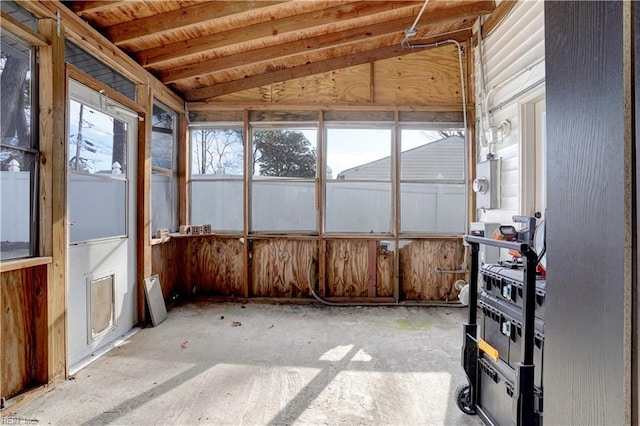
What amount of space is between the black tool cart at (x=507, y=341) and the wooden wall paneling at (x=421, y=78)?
9.16ft

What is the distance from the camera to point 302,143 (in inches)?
175

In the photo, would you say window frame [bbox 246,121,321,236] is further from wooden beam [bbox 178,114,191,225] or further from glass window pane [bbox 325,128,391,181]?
wooden beam [bbox 178,114,191,225]

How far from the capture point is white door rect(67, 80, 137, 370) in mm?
2613

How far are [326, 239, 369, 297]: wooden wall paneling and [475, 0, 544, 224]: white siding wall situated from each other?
166 centimetres

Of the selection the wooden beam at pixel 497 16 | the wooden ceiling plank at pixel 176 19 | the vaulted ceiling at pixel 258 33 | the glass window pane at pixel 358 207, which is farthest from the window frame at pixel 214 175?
the wooden beam at pixel 497 16

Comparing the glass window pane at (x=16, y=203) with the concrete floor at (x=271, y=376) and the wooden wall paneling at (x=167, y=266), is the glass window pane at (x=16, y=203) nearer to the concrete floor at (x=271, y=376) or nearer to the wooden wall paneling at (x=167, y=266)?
the concrete floor at (x=271, y=376)

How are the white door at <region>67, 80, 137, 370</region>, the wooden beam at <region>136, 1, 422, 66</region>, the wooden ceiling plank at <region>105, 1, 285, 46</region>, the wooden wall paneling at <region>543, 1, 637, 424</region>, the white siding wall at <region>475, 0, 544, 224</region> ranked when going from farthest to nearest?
the wooden beam at <region>136, 1, 422, 66</region> < the white siding wall at <region>475, 0, 544, 224</region> < the wooden ceiling plank at <region>105, 1, 285, 46</region> < the white door at <region>67, 80, 137, 370</region> < the wooden wall paneling at <region>543, 1, 637, 424</region>

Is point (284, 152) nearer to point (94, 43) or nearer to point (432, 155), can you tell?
point (432, 155)

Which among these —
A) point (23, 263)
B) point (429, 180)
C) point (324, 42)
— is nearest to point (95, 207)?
point (23, 263)

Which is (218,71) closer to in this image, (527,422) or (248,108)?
(248,108)

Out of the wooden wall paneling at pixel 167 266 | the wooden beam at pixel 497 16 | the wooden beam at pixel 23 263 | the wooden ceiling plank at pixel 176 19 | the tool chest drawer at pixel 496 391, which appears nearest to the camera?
the tool chest drawer at pixel 496 391

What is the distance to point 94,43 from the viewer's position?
2730 mm

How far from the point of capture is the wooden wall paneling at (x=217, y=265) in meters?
4.49

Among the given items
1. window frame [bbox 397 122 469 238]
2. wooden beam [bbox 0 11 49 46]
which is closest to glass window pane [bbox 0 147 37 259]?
wooden beam [bbox 0 11 49 46]
